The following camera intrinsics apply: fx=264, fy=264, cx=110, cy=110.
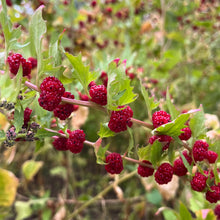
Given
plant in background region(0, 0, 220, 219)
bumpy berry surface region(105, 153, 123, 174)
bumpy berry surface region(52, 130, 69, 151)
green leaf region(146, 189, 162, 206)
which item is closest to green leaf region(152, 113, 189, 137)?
plant in background region(0, 0, 220, 219)

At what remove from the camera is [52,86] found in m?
0.45

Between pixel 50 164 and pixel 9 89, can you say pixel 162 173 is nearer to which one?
pixel 9 89

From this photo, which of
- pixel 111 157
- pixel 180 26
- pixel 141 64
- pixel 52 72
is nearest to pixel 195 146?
pixel 111 157

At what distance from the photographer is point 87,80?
0.51 meters

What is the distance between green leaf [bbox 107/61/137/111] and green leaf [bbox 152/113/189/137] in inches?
2.9

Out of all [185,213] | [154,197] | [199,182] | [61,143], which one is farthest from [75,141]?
[154,197]

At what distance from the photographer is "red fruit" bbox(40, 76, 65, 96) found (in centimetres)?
45

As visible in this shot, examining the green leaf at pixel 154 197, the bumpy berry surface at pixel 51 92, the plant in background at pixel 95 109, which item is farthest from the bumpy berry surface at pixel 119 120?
the green leaf at pixel 154 197

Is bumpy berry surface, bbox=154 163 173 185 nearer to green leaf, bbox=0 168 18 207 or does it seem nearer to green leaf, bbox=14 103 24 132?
green leaf, bbox=14 103 24 132

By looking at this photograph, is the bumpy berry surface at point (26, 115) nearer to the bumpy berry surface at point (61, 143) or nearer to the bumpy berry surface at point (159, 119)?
the bumpy berry surface at point (61, 143)

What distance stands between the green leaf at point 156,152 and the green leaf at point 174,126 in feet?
0.11

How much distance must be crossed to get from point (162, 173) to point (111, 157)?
11 cm

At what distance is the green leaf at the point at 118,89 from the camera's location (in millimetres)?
465

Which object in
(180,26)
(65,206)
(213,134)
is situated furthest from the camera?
(180,26)
